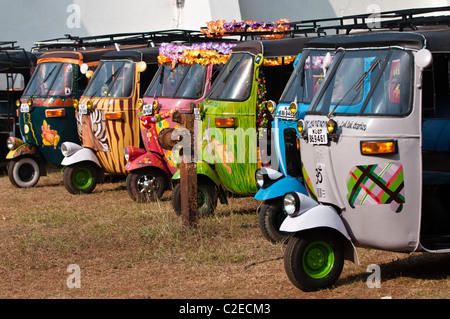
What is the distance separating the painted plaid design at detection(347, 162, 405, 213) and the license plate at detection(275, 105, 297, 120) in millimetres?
2349

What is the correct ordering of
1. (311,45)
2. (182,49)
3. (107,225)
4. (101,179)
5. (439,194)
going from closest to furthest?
(439,194) < (311,45) < (107,225) < (182,49) < (101,179)

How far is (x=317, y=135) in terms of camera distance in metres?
6.14

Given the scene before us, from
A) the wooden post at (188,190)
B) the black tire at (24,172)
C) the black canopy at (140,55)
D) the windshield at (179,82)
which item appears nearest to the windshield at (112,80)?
the black canopy at (140,55)

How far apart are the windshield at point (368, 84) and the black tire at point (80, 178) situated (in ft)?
22.1

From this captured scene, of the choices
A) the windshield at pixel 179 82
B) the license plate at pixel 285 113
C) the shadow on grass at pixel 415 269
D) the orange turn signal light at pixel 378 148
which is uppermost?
the windshield at pixel 179 82

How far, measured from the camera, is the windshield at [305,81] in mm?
8094

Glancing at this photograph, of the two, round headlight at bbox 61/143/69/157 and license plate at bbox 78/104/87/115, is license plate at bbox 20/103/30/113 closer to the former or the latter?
round headlight at bbox 61/143/69/157

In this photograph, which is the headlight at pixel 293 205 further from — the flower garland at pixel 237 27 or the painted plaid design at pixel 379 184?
the flower garland at pixel 237 27

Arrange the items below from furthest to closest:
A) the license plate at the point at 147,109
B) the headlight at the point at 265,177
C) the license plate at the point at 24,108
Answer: the license plate at the point at 24,108, the license plate at the point at 147,109, the headlight at the point at 265,177

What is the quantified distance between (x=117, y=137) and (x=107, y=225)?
275 centimetres

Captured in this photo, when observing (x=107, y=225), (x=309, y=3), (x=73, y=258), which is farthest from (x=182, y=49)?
(x=309, y=3)

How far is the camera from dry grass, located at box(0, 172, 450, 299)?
6.32 metres

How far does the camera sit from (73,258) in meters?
7.74

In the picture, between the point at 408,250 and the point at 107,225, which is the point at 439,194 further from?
the point at 107,225
